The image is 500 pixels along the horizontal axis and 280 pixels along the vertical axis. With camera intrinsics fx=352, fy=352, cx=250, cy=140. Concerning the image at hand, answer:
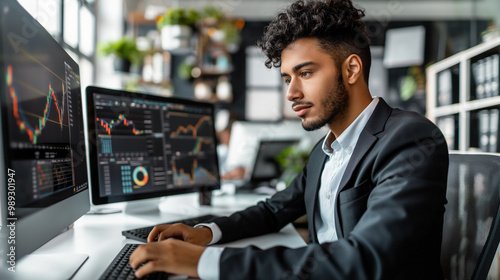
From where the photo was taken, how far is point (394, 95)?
16.0 ft

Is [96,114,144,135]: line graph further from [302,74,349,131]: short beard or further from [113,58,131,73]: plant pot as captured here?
[113,58,131,73]: plant pot

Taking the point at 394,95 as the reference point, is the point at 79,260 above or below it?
below

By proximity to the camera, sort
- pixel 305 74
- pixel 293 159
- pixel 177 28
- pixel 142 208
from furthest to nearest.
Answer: pixel 177 28 < pixel 293 159 < pixel 142 208 < pixel 305 74

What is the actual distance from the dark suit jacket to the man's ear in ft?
0.34

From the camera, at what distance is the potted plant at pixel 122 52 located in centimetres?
319

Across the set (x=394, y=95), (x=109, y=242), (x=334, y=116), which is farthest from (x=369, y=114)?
(x=394, y=95)

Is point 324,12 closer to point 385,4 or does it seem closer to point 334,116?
point 334,116

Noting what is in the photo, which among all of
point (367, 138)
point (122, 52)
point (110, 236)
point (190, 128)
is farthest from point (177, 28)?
point (367, 138)

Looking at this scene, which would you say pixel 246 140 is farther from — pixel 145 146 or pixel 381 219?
pixel 381 219

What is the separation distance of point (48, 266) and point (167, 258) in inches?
10.5

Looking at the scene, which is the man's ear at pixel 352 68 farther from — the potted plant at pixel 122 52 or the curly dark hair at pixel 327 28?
the potted plant at pixel 122 52

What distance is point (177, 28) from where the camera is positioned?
3.00 meters

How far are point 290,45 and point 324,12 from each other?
148mm

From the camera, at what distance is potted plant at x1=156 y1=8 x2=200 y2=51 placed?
3020 mm
